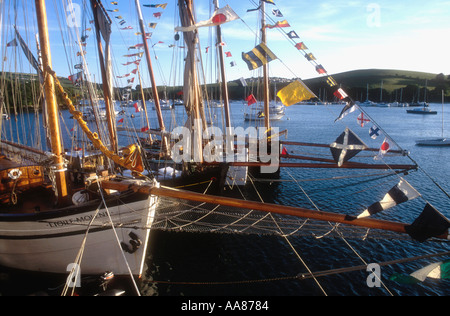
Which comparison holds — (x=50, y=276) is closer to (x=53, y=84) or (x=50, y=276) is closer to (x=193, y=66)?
(x=53, y=84)

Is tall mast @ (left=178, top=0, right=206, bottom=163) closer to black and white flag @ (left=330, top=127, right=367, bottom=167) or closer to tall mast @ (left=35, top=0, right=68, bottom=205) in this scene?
tall mast @ (left=35, top=0, right=68, bottom=205)

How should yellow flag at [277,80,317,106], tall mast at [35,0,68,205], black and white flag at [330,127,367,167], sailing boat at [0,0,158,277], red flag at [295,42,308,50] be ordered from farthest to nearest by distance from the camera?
red flag at [295,42,308,50], yellow flag at [277,80,317,106], black and white flag at [330,127,367,167], sailing boat at [0,0,158,277], tall mast at [35,0,68,205]

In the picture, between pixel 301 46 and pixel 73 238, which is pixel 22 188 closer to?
pixel 73 238

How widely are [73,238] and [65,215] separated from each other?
126cm

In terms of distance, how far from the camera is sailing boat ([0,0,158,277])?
9820mm

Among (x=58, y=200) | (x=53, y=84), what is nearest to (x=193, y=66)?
(x=53, y=84)

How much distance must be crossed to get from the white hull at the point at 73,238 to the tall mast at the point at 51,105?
1.04m

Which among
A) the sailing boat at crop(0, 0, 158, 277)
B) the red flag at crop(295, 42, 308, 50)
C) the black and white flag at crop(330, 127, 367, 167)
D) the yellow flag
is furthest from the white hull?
the red flag at crop(295, 42, 308, 50)

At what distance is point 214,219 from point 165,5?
1660cm

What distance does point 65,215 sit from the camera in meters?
10.0

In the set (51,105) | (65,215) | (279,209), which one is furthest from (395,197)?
(51,105)

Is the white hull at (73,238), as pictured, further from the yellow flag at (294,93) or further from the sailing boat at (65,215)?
the yellow flag at (294,93)

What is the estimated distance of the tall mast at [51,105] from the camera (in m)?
9.07

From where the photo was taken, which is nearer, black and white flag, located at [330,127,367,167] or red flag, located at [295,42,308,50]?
black and white flag, located at [330,127,367,167]
